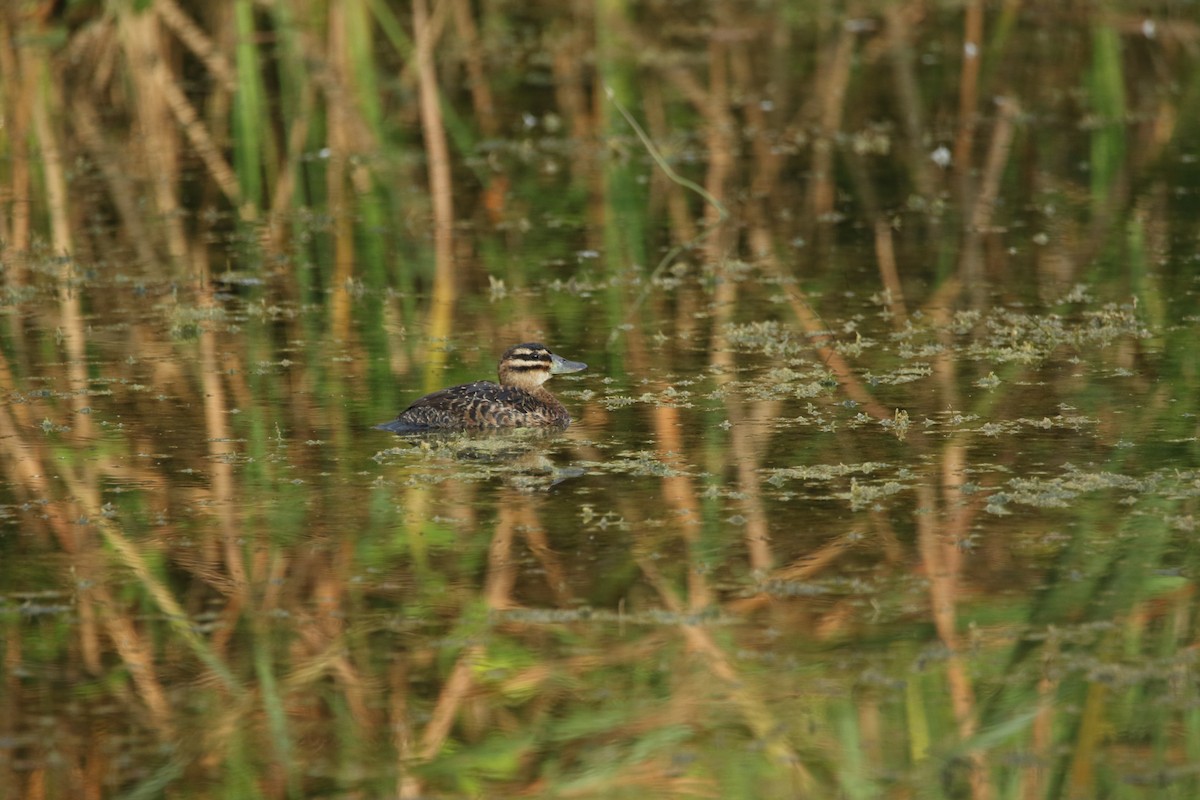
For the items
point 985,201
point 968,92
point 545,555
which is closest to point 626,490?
point 545,555

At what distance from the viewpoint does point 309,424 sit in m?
8.40

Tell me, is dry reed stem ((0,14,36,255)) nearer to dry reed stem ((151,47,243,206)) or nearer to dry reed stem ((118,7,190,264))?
dry reed stem ((118,7,190,264))

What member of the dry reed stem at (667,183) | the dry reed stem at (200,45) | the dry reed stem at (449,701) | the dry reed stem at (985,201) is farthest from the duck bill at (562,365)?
the dry reed stem at (200,45)

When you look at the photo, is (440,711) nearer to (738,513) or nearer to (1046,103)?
(738,513)

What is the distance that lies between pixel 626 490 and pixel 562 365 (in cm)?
155

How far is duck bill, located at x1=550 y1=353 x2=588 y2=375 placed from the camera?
8836mm

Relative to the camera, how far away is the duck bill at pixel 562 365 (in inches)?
348

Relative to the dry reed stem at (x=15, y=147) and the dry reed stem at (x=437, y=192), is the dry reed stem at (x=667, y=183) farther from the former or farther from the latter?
the dry reed stem at (x=15, y=147)

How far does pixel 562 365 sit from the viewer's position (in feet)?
29.3

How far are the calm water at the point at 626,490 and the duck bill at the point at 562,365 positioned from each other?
0.13 metres

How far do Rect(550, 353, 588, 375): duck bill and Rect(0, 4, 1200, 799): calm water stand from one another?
0.42 ft

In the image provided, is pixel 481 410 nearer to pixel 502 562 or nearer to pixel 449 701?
pixel 502 562

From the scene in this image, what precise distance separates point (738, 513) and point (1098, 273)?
14.7ft

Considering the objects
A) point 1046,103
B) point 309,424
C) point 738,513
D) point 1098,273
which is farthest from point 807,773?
point 1046,103
